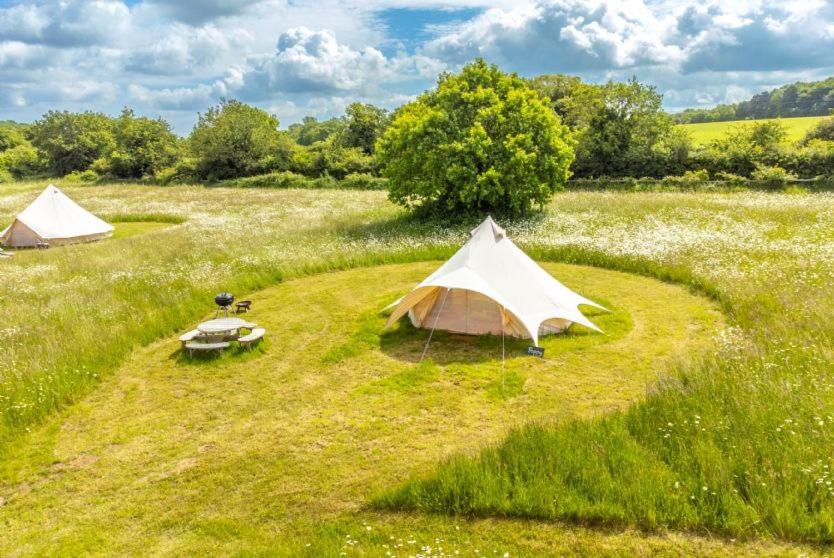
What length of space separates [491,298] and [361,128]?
55.0 metres

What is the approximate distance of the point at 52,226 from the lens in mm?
27672

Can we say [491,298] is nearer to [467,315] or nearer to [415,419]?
[467,315]

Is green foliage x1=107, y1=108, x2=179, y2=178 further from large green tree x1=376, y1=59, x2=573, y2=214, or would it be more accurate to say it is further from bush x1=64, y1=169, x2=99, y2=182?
large green tree x1=376, y1=59, x2=573, y2=214

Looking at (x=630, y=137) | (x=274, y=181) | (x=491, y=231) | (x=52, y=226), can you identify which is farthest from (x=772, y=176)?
(x=52, y=226)

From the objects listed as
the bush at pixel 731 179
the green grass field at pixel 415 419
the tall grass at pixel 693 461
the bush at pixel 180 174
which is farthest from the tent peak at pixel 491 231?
the bush at pixel 180 174

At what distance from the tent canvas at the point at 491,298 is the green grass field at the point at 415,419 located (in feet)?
2.15

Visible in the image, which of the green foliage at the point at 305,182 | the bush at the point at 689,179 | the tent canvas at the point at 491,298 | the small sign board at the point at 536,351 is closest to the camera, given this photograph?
the small sign board at the point at 536,351

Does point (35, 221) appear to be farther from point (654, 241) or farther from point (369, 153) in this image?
point (369, 153)

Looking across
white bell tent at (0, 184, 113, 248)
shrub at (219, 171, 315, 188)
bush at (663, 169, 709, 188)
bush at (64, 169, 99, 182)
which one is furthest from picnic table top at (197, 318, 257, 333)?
bush at (64, 169, 99, 182)

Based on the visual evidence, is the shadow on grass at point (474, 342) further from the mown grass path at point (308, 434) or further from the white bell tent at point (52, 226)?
the white bell tent at point (52, 226)

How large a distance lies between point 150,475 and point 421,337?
23.9ft

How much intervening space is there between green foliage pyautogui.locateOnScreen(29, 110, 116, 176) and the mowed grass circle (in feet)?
242

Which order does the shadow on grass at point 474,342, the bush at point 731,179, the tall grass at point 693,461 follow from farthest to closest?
the bush at point 731,179
the shadow on grass at point 474,342
the tall grass at point 693,461

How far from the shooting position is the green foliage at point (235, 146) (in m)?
55.1
